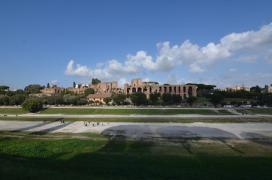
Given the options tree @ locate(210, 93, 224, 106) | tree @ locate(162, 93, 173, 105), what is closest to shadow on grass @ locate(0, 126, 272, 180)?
tree @ locate(162, 93, 173, 105)

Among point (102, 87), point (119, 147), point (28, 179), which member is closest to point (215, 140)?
point (119, 147)

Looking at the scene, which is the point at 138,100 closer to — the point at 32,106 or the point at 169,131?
the point at 32,106

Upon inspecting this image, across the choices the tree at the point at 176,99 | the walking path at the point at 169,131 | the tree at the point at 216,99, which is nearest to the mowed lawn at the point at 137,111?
the tree at the point at 216,99

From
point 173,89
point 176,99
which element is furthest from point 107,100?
point 173,89

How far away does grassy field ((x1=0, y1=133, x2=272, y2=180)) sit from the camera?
644 inches

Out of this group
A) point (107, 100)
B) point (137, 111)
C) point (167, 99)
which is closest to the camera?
point (137, 111)

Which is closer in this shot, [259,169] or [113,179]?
[113,179]

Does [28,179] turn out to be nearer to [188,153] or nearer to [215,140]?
[188,153]

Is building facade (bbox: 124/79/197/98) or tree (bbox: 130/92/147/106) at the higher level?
building facade (bbox: 124/79/197/98)

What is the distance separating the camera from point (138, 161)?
926 inches

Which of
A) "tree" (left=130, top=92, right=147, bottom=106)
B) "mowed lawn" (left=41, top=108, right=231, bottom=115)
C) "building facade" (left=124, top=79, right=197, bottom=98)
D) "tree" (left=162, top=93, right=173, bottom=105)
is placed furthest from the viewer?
"building facade" (left=124, top=79, right=197, bottom=98)

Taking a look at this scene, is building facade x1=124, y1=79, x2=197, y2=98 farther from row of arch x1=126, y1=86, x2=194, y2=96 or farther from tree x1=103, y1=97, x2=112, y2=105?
tree x1=103, y1=97, x2=112, y2=105

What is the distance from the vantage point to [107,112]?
89.4 metres

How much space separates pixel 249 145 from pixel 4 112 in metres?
74.6
